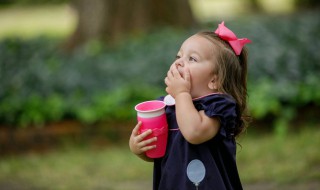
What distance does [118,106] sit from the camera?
5832 millimetres

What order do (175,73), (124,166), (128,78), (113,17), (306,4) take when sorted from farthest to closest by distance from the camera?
(306,4), (113,17), (128,78), (124,166), (175,73)

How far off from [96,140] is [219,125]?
3386 mm

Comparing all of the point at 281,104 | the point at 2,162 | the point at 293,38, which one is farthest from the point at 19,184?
the point at 293,38

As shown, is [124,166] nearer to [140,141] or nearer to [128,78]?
[128,78]

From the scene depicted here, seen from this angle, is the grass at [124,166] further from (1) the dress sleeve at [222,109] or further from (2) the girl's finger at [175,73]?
(2) the girl's finger at [175,73]

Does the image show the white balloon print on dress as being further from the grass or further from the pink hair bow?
the grass

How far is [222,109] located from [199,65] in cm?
25

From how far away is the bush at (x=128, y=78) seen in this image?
5.67 metres

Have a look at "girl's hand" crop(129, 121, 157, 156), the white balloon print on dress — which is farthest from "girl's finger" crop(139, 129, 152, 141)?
the white balloon print on dress

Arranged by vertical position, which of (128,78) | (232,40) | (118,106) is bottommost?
(118,106)

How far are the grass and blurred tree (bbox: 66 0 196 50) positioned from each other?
3.16 metres

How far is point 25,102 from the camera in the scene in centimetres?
591

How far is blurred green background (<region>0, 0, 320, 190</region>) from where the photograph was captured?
4918 mm

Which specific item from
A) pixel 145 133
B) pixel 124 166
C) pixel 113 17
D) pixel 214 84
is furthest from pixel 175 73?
pixel 113 17
